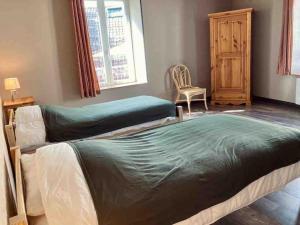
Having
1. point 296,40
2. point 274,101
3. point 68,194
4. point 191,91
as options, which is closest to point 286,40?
point 296,40

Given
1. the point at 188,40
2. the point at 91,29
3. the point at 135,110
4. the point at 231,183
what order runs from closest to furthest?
the point at 231,183 < the point at 135,110 < the point at 91,29 < the point at 188,40

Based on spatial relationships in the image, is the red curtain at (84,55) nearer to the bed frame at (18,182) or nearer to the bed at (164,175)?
the bed frame at (18,182)

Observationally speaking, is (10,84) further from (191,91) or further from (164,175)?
(164,175)

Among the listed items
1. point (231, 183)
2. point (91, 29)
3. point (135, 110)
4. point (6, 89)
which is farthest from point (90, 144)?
point (91, 29)

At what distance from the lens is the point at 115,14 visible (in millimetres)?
4816

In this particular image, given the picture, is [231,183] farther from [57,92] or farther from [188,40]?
[188,40]

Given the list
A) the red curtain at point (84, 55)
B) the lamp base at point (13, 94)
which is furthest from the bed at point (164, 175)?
the red curtain at point (84, 55)

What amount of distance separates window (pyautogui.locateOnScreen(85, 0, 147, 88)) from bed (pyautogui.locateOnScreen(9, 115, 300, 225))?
298 cm

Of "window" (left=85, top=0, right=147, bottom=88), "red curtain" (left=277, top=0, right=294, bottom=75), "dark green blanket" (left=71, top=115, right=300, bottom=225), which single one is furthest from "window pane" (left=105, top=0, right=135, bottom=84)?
"dark green blanket" (left=71, top=115, right=300, bottom=225)

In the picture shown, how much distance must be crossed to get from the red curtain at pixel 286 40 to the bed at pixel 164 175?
9.64 ft

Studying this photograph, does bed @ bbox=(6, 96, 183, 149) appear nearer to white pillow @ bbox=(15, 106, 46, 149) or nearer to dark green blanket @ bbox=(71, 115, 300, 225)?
white pillow @ bbox=(15, 106, 46, 149)

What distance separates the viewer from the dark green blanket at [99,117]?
2.85 m

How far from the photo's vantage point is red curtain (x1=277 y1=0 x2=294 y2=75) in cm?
441

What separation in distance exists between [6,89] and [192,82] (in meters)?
3.35
